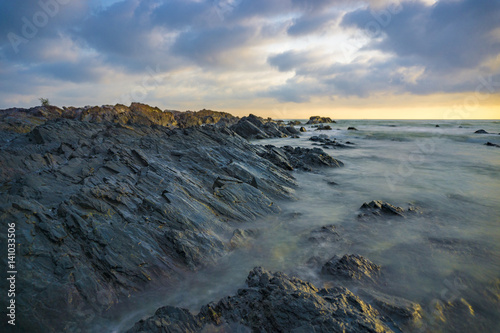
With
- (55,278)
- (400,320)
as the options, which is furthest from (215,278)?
(400,320)

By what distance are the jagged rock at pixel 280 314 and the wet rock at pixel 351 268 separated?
48.5 inches

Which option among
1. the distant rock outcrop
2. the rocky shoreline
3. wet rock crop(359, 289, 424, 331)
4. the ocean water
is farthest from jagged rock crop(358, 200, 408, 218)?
the distant rock outcrop

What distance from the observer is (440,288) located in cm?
662

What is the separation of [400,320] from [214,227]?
6302 mm

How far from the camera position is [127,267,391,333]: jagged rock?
4551mm

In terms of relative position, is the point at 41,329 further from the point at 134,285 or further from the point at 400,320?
the point at 400,320

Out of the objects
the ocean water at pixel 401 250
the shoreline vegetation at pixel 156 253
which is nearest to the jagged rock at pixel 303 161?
the ocean water at pixel 401 250

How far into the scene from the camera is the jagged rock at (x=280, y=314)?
455 centimetres

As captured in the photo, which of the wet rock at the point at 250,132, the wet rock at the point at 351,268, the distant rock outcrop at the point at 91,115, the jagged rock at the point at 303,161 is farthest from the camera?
the wet rock at the point at 250,132

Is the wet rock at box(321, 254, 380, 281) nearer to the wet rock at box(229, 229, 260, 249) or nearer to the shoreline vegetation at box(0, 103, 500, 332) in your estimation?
the shoreline vegetation at box(0, 103, 500, 332)

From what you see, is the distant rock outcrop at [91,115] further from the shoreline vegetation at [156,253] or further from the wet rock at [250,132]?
the shoreline vegetation at [156,253]

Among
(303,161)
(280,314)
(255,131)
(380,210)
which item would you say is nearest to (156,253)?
(280,314)

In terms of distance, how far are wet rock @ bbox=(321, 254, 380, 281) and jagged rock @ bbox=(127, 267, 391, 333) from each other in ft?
4.04

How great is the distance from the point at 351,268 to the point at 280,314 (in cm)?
322
